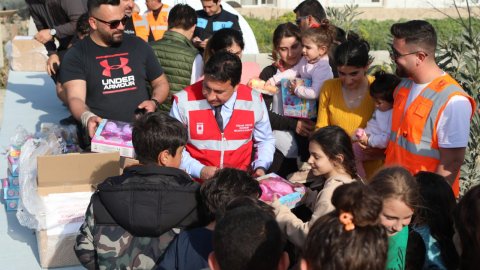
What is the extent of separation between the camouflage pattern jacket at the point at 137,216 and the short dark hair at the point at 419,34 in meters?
1.68

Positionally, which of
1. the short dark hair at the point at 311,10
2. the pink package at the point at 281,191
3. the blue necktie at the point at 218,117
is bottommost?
the pink package at the point at 281,191

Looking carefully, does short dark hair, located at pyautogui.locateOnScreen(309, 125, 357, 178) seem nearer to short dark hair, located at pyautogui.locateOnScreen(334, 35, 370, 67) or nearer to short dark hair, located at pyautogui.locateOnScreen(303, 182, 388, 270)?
short dark hair, located at pyautogui.locateOnScreen(334, 35, 370, 67)

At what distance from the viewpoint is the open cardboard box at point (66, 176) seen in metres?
4.66

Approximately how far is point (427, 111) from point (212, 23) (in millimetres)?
3970

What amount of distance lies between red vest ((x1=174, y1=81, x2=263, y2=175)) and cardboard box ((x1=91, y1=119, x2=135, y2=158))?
18.6 inches

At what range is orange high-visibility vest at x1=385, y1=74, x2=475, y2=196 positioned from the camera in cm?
402

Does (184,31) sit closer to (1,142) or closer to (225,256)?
(1,142)

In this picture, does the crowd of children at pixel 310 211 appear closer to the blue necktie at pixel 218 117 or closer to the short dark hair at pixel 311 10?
the blue necktie at pixel 218 117

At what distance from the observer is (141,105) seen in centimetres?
535

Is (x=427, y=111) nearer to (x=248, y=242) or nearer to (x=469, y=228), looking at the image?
(x=469, y=228)

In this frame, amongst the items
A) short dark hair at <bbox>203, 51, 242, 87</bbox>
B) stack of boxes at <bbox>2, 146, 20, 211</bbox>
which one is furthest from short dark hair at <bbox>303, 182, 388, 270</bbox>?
stack of boxes at <bbox>2, 146, 20, 211</bbox>

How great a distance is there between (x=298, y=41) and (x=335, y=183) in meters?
2.18

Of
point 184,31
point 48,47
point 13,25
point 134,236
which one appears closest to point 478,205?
point 134,236

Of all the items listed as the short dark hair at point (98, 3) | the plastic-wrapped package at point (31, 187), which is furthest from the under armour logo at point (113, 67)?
the plastic-wrapped package at point (31, 187)
